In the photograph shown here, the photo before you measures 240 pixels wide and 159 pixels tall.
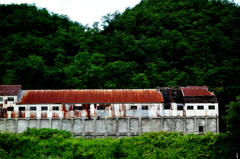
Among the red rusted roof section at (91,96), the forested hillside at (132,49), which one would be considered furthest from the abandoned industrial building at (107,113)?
the forested hillside at (132,49)

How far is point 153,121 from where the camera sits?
44906 mm

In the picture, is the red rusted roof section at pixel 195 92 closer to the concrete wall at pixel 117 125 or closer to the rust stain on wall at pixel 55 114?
the concrete wall at pixel 117 125

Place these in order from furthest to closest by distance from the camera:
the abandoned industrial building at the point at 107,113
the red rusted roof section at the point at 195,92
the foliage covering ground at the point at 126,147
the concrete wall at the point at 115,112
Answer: the red rusted roof section at the point at 195,92 → the concrete wall at the point at 115,112 → the abandoned industrial building at the point at 107,113 → the foliage covering ground at the point at 126,147

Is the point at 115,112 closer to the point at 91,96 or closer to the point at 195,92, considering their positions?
the point at 91,96

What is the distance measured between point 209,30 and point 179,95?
41497 mm

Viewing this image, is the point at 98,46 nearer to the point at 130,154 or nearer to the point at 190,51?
the point at 190,51

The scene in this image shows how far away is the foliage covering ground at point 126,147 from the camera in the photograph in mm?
20828

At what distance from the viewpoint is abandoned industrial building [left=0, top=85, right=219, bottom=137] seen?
44.4m

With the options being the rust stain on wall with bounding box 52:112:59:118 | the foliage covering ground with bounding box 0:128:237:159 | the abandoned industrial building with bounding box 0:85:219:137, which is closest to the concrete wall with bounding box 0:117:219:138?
the abandoned industrial building with bounding box 0:85:219:137

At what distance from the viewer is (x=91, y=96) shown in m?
45.9

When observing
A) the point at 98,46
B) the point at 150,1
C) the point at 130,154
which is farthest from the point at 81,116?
the point at 150,1

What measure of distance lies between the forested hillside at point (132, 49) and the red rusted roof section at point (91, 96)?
9.48 metres

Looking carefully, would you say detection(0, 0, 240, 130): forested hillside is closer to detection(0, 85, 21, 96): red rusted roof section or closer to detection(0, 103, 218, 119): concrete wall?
detection(0, 103, 218, 119): concrete wall

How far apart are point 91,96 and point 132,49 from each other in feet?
107
